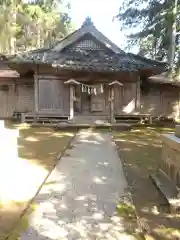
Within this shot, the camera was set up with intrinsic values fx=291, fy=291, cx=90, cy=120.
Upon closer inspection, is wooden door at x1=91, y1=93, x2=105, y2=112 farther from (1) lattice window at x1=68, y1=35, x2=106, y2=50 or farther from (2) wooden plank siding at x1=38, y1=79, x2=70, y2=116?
(1) lattice window at x1=68, y1=35, x2=106, y2=50

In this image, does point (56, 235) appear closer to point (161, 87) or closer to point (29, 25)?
point (161, 87)

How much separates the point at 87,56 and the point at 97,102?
2715mm

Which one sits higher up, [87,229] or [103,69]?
[103,69]

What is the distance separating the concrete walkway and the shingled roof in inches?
327

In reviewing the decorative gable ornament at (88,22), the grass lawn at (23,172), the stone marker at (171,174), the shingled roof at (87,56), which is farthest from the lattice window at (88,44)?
the stone marker at (171,174)

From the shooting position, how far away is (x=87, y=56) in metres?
16.7

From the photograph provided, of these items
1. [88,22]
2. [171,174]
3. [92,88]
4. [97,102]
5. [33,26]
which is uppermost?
[33,26]

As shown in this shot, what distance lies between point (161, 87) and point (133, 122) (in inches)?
152

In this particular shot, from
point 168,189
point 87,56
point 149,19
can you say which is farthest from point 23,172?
point 149,19

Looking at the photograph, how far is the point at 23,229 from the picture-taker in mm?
3754

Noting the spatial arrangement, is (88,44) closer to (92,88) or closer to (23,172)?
(92,88)

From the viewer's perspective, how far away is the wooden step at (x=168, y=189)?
474 cm

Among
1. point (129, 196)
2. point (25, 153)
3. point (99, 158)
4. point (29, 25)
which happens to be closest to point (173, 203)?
point (129, 196)

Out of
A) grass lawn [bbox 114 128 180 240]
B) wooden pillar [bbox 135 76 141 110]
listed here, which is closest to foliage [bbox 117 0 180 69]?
wooden pillar [bbox 135 76 141 110]
